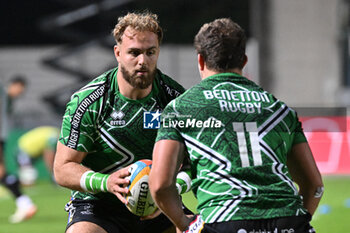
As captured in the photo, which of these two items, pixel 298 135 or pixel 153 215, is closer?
pixel 298 135

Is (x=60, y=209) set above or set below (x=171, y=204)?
below

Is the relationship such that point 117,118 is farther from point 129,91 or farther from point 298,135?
point 298,135

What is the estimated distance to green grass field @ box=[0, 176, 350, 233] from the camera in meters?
9.43

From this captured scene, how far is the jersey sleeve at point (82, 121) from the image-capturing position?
454 centimetres

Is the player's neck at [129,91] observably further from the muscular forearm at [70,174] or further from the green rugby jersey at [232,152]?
the green rugby jersey at [232,152]

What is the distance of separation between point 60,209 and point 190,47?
1536 cm

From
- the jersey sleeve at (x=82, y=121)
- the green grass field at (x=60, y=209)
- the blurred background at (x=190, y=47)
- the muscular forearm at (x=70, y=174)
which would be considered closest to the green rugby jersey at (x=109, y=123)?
the jersey sleeve at (x=82, y=121)


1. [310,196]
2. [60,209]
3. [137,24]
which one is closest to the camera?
[310,196]

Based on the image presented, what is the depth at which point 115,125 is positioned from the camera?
4715mm

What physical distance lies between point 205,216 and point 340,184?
12198 millimetres

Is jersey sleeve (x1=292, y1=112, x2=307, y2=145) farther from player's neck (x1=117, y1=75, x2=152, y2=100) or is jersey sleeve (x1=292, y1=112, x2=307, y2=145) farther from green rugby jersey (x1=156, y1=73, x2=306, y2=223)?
player's neck (x1=117, y1=75, x2=152, y2=100)

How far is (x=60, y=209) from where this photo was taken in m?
11.5

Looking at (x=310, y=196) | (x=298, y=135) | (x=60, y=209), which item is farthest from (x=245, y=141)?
(x=60, y=209)

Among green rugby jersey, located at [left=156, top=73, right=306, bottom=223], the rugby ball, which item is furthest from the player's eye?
green rugby jersey, located at [left=156, top=73, right=306, bottom=223]
